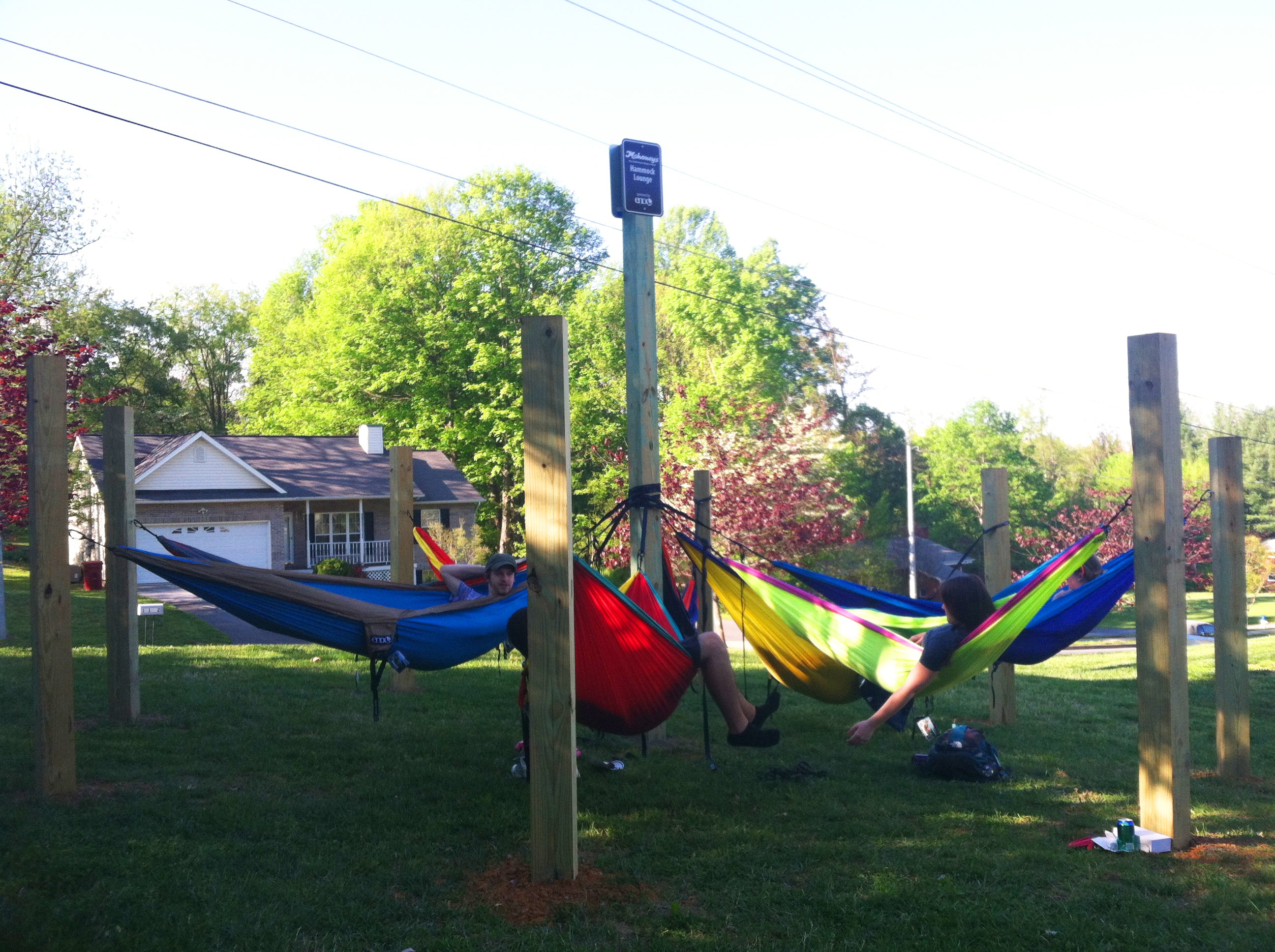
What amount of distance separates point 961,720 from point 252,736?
4.37 meters

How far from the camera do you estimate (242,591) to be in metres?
4.25

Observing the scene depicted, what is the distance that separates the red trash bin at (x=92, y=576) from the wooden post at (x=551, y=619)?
1863 cm

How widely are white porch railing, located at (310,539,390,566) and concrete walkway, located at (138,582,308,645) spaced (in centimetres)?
607

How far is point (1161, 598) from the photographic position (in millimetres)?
3656

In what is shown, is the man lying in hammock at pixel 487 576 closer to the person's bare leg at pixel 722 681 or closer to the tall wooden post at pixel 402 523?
the tall wooden post at pixel 402 523

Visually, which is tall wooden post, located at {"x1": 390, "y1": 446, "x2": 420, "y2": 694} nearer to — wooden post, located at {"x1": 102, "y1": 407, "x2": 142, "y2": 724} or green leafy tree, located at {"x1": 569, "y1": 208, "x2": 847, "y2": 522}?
wooden post, located at {"x1": 102, "y1": 407, "x2": 142, "y2": 724}

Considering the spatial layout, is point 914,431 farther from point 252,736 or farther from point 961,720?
point 252,736

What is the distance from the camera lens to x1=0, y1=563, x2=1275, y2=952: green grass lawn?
2.89 meters

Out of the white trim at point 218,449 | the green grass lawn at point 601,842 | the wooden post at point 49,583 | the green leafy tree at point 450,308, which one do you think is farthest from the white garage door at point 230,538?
the wooden post at point 49,583

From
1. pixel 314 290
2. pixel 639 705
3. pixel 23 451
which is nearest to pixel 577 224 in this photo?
pixel 314 290

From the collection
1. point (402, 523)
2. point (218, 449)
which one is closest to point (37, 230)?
point (218, 449)

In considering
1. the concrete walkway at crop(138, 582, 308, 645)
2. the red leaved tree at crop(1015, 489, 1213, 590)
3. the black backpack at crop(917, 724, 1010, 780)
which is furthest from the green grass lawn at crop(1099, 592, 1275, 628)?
the black backpack at crop(917, 724, 1010, 780)

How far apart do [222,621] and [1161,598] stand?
498 inches

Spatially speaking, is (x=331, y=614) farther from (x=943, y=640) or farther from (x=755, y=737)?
(x=943, y=640)
